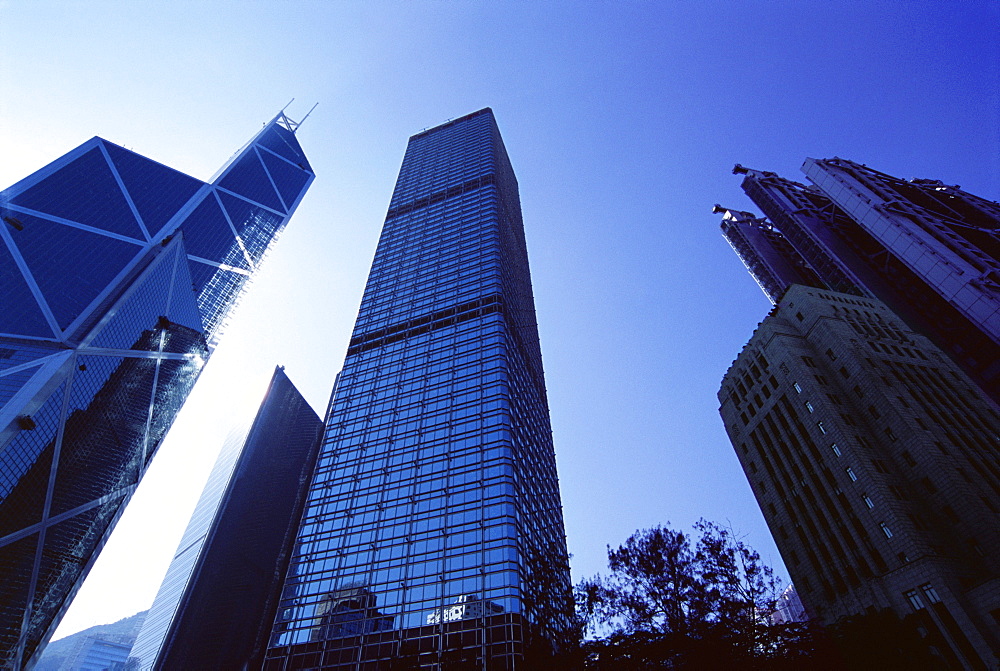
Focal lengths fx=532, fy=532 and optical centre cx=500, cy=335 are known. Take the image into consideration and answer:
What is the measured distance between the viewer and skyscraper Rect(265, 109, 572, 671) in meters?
36.3

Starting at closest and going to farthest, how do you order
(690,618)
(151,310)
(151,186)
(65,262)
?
1. (690,618)
2. (65,262)
3. (151,310)
4. (151,186)

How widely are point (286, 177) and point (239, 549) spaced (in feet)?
246

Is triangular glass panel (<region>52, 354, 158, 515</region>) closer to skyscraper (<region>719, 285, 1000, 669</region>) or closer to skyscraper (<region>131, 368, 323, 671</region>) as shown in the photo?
skyscraper (<region>131, 368, 323, 671</region>)

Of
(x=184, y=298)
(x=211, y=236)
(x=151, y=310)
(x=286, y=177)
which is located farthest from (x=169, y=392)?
(x=286, y=177)

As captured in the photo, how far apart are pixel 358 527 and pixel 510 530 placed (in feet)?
44.7

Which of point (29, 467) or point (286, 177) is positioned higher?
point (286, 177)


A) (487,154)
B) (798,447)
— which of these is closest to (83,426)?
(487,154)

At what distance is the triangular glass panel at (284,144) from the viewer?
11612 centimetres

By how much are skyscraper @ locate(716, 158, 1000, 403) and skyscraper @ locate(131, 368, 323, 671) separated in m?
90.0

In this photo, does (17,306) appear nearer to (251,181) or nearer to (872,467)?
(251,181)

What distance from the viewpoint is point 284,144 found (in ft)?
402

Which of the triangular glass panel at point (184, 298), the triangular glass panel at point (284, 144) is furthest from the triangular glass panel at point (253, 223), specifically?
the triangular glass panel at point (284, 144)

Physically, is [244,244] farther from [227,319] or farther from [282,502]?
[282,502]

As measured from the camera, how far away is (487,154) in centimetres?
8925
